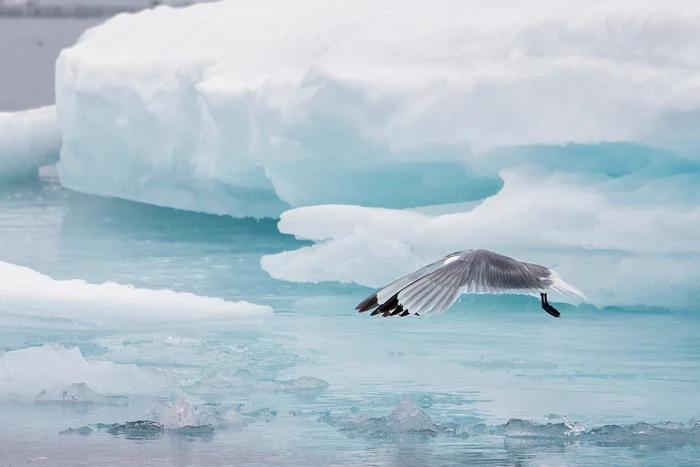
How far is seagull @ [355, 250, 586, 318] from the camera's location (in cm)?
372

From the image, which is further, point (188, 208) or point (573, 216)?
point (188, 208)

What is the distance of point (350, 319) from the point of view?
7777 mm

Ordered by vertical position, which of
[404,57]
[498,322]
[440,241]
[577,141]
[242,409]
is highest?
[404,57]

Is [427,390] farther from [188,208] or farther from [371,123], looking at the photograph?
[188,208]

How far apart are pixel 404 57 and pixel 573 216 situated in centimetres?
191

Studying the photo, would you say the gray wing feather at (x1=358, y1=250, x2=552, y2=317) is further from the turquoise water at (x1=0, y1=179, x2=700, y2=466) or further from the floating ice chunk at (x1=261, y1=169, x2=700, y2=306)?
the floating ice chunk at (x1=261, y1=169, x2=700, y2=306)

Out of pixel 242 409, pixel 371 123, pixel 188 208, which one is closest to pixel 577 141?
pixel 371 123

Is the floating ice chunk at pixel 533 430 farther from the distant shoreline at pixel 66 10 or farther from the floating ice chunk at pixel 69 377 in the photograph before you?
the distant shoreline at pixel 66 10

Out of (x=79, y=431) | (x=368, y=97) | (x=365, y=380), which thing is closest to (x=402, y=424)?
(x=365, y=380)

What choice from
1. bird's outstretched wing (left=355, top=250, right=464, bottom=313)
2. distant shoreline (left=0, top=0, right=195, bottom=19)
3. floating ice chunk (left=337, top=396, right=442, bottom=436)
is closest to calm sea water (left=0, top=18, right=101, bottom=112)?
distant shoreline (left=0, top=0, right=195, bottom=19)

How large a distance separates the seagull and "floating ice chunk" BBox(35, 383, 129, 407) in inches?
97.7

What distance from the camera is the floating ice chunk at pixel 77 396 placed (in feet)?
19.5

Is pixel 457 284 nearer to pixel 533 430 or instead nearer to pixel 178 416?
pixel 533 430

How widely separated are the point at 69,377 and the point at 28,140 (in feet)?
23.5
